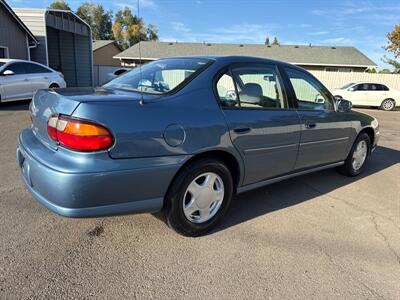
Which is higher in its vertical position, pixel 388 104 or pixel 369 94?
pixel 369 94

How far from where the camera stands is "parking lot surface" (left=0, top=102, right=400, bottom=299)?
95.0 inches

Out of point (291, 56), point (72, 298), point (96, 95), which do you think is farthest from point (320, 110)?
point (291, 56)

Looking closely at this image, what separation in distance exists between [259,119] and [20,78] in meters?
10.1

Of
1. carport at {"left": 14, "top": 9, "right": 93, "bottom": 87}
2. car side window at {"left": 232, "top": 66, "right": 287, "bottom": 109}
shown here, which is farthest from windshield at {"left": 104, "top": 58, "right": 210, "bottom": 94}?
carport at {"left": 14, "top": 9, "right": 93, "bottom": 87}

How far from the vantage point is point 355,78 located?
75.4 feet

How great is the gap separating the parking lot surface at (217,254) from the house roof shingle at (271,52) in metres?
28.6

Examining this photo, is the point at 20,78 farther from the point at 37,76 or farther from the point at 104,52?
the point at 104,52

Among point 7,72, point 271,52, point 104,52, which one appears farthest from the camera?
point 104,52

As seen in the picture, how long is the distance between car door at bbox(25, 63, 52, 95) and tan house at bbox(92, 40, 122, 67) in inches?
1006

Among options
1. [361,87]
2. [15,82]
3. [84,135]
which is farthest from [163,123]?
[361,87]

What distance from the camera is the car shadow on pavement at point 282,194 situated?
3633mm

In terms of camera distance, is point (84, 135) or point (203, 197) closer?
point (84, 135)

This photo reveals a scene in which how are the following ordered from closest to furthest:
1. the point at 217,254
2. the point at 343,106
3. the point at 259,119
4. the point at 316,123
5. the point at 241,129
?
the point at 217,254
the point at 241,129
the point at 259,119
the point at 316,123
the point at 343,106

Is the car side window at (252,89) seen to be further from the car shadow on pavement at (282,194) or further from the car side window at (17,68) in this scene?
the car side window at (17,68)
